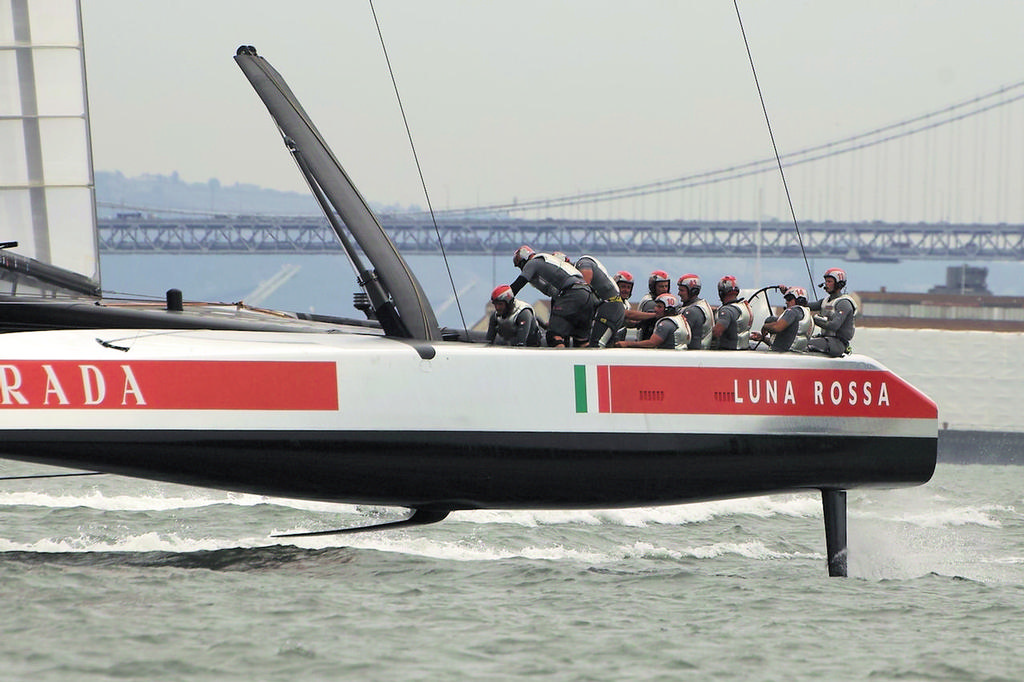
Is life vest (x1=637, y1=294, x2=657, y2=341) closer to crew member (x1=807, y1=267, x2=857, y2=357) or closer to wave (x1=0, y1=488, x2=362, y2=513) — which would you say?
crew member (x1=807, y1=267, x2=857, y2=357)

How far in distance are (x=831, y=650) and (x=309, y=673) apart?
2375 mm

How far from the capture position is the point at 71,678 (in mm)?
4816

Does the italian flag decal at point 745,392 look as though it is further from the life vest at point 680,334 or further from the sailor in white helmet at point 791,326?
A: the sailor in white helmet at point 791,326

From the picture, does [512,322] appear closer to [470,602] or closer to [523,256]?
[523,256]

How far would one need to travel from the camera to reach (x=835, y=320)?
24.6 feet

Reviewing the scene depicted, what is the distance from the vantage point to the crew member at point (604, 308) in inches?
293

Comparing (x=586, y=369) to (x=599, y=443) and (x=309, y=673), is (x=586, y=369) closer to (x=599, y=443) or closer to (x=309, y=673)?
(x=599, y=443)

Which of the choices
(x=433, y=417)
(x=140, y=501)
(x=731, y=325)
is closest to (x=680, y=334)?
(x=731, y=325)

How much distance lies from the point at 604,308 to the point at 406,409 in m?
1.59

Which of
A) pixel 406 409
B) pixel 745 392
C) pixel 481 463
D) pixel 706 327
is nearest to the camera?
pixel 406 409

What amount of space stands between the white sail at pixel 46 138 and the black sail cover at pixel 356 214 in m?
2.68

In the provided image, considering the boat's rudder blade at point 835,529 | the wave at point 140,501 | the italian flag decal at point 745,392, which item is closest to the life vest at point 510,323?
the italian flag decal at point 745,392

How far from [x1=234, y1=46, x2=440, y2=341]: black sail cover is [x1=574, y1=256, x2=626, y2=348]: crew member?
1088 mm

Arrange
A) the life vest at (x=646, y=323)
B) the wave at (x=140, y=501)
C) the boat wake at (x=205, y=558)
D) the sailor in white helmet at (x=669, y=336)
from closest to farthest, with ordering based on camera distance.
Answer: the sailor in white helmet at (x=669, y=336) → the boat wake at (x=205, y=558) → the life vest at (x=646, y=323) → the wave at (x=140, y=501)
